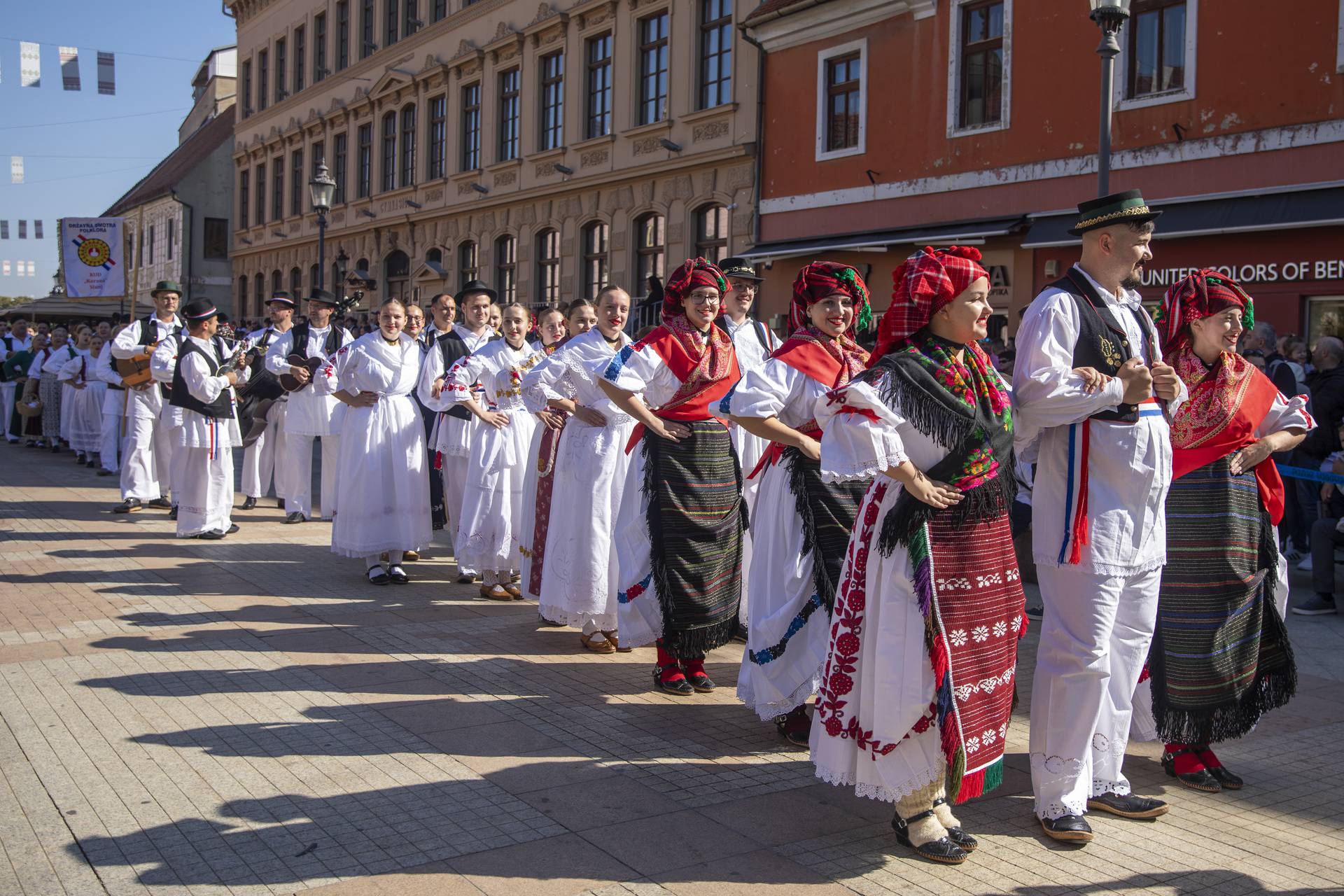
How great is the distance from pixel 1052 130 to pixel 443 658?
12643 mm

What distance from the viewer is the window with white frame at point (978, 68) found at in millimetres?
17281

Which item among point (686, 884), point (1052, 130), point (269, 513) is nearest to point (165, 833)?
point (686, 884)

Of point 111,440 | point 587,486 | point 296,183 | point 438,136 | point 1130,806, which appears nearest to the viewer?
point 1130,806

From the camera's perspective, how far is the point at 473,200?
3003 cm

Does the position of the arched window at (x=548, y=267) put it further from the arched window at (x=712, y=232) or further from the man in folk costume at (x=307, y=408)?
the man in folk costume at (x=307, y=408)

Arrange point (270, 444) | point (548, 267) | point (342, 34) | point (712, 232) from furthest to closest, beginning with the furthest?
1. point (342, 34)
2. point (548, 267)
3. point (712, 232)
4. point (270, 444)

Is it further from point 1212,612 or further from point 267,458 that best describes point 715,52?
point 1212,612

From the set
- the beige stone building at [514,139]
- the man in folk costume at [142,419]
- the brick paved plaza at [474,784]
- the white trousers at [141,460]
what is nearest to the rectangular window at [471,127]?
the beige stone building at [514,139]

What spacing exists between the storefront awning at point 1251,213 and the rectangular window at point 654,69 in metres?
10.2

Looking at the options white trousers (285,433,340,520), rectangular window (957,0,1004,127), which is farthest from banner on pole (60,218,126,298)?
rectangular window (957,0,1004,127)

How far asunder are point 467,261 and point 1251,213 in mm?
20659

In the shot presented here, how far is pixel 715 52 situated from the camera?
22438 mm

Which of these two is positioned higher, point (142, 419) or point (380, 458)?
point (142, 419)

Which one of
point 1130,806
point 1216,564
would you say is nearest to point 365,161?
point 1216,564
